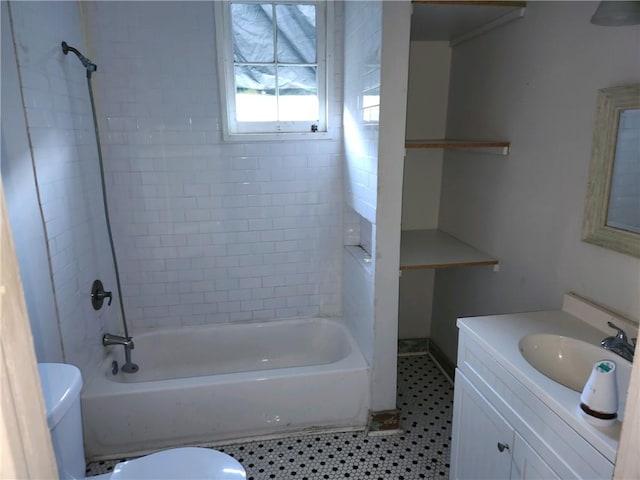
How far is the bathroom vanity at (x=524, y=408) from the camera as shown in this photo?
1157mm

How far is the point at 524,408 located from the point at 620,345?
14.9 inches

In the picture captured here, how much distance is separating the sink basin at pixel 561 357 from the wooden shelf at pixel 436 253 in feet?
2.38

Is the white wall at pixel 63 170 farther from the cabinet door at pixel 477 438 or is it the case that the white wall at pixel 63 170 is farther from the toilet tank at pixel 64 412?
the cabinet door at pixel 477 438

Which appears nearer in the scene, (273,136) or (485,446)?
(485,446)

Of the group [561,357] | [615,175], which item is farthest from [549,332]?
[615,175]

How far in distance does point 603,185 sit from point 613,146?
140 mm

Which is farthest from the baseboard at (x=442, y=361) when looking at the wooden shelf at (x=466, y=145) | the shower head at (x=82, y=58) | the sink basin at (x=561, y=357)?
the shower head at (x=82, y=58)

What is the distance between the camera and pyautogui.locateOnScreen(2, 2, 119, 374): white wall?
1877 mm

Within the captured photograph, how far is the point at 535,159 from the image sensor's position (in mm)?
1991

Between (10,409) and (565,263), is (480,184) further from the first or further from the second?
(10,409)

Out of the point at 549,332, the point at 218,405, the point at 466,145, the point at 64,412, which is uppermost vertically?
the point at 466,145

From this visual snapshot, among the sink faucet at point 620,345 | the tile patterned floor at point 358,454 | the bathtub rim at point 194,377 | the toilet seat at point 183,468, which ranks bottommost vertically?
the tile patterned floor at point 358,454

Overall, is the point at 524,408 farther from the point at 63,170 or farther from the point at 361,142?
the point at 63,170

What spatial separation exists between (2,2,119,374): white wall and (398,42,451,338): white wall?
1.89m
